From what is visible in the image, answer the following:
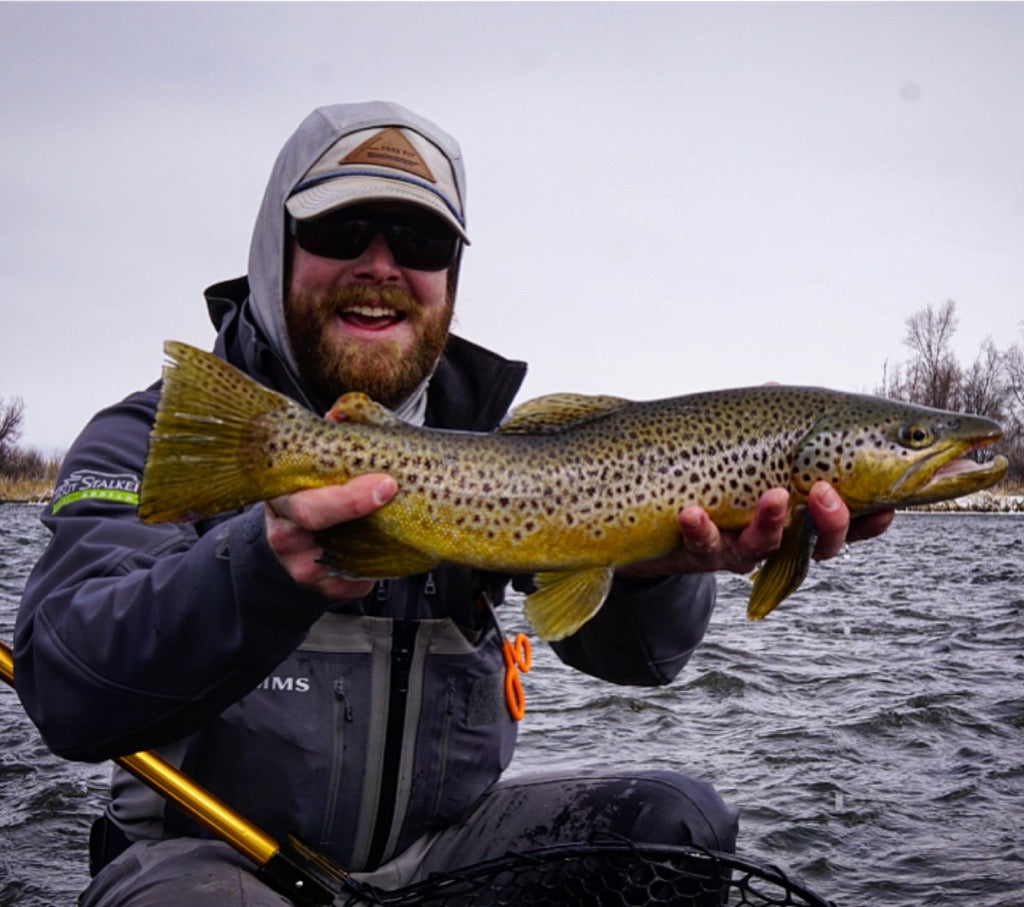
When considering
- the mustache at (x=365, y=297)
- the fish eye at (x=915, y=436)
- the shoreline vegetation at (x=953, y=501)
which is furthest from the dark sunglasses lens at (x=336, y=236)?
the shoreline vegetation at (x=953, y=501)

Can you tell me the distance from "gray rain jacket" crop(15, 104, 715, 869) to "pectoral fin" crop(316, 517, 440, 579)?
114 millimetres

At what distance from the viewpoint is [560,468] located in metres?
2.64

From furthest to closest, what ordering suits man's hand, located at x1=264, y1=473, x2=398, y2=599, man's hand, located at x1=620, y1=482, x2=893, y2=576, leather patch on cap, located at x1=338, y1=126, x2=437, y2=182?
leather patch on cap, located at x1=338, y1=126, x2=437, y2=182 → man's hand, located at x1=620, y1=482, x2=893, y2=576 → man's hand, located at x1=264, y1=473, x2=398, y2=599

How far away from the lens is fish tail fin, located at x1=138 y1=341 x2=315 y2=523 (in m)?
2.33

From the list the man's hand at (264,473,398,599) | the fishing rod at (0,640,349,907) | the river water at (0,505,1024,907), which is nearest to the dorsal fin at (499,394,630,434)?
the man's hand at (264,473,398,599)

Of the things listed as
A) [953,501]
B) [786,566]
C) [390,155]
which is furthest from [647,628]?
[953,501]

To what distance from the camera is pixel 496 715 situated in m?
3.32

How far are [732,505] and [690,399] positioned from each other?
0.30 metres

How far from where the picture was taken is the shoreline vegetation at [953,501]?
129 ft

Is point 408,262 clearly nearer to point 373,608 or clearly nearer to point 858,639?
point 373,608

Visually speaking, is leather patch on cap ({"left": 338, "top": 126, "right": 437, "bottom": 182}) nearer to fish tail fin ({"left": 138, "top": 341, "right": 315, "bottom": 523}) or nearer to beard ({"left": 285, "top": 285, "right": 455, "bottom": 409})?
beard ({"left": 285, "top": 285, "right": 455, "bottom": 409})

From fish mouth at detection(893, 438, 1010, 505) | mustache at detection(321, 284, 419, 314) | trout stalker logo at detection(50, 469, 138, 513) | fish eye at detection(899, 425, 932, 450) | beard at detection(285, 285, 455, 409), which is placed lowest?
trout stalker logo at detection(50, 469, 138, 513)

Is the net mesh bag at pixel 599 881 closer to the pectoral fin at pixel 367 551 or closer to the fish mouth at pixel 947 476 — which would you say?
the pectoral fin at pixel 367 551

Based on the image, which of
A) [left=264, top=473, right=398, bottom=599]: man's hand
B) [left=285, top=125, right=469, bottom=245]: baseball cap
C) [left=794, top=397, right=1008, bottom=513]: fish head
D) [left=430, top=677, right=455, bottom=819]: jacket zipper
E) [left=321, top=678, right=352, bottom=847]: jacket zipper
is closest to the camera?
[left=264, top=473, right=398, bottom=599]: man's hand
